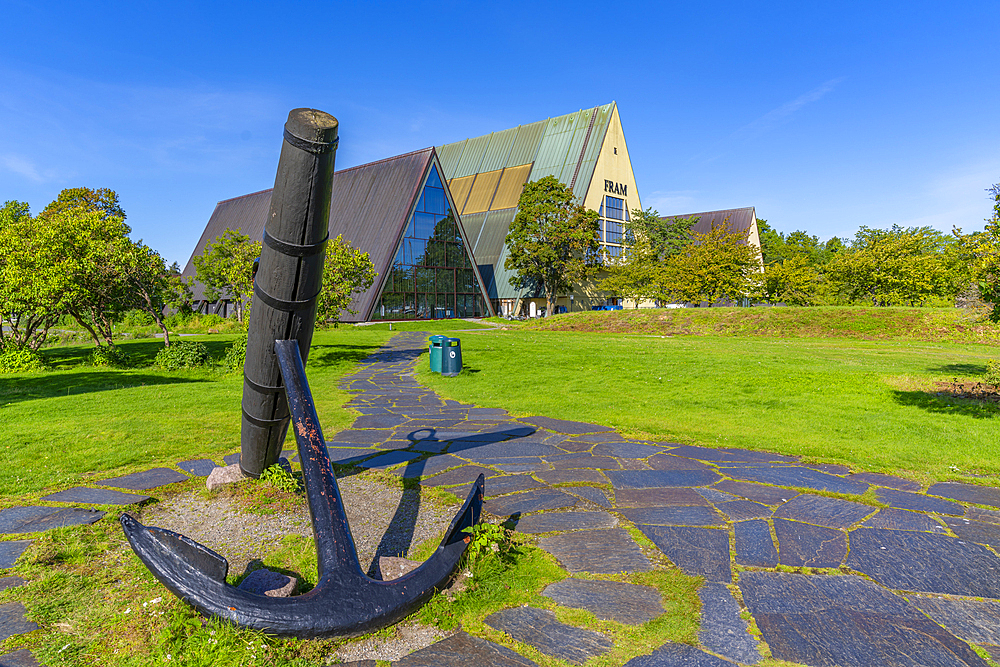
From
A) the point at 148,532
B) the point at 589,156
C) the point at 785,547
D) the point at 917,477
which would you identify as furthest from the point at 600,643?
the point at 589,156

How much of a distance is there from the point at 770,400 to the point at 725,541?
6.08 m

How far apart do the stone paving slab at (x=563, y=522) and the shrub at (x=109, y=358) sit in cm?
1416

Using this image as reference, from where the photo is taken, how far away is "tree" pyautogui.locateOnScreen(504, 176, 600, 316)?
127 ft

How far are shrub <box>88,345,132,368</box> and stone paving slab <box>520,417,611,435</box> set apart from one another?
478 inches

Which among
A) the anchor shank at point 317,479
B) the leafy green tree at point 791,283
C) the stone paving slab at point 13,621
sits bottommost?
the stone paving slab at point 13,621

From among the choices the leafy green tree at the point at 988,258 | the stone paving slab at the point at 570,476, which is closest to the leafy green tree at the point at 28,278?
the stone paving slab at the point at 570,476

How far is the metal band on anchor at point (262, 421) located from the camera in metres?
3.64

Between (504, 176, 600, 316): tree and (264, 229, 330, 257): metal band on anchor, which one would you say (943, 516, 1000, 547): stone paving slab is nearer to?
(264, 229, 330, 257): metal band on anchor

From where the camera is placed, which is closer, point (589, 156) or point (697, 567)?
point (697, 567)

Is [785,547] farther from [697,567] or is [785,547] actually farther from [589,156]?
[589,156]

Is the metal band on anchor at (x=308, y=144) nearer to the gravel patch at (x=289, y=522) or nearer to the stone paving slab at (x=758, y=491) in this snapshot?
the gravel patch at (x=289, y=522)

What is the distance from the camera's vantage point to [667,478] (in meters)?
4.58

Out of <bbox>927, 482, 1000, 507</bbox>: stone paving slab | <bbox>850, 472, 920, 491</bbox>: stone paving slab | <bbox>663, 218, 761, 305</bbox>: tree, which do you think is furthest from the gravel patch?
<bbox>663, 218, 761, 305</bbox>: tree

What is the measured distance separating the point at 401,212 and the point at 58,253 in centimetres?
2300
